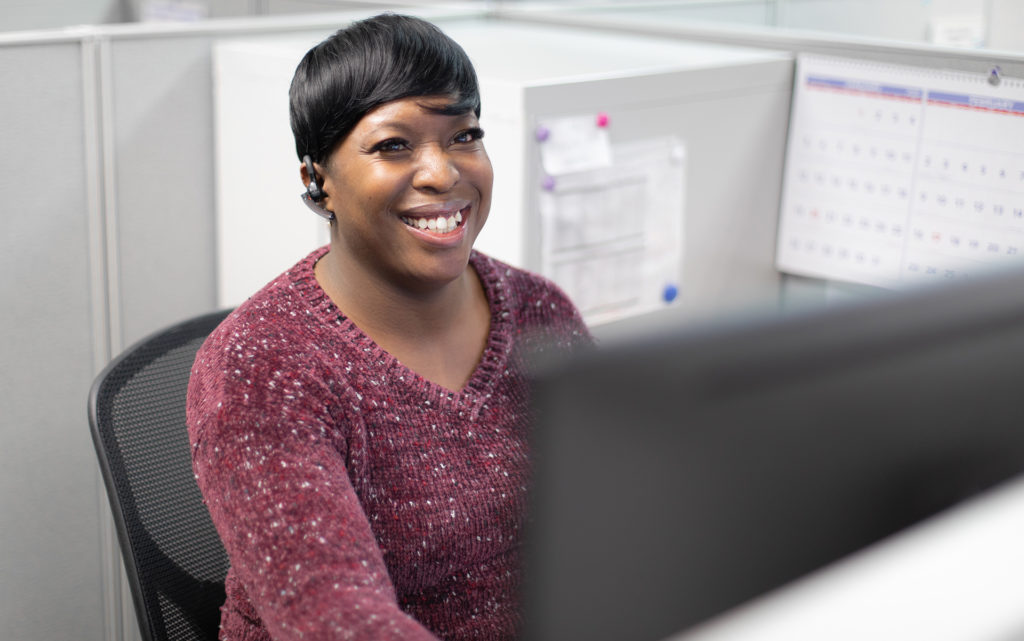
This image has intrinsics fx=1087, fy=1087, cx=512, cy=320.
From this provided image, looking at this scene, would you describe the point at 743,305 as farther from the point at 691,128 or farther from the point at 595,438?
the point at 691,128

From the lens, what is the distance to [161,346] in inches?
45.4

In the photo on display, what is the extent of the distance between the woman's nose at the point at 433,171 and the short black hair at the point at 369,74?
41 millimetres

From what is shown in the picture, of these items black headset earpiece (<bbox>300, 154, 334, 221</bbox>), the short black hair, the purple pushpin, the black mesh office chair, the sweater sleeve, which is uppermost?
the short black hair

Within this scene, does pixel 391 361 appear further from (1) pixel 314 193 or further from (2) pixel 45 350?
(2) pixel 45 350

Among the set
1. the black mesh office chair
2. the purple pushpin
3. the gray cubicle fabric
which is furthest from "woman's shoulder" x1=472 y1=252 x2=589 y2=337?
the gray cubicle fabric

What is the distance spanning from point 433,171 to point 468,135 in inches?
2.4

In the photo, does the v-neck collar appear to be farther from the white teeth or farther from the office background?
the office background

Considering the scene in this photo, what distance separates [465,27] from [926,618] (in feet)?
5.93

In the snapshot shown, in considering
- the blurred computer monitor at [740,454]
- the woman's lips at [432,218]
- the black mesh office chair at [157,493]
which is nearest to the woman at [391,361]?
the woman's lips at [432,218]

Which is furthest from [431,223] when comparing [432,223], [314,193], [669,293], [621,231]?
[669,293]

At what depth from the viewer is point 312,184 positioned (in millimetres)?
954

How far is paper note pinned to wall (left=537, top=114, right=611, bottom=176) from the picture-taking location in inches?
52.3

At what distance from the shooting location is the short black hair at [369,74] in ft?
2.93

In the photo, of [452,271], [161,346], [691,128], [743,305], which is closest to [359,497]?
[452,271]
